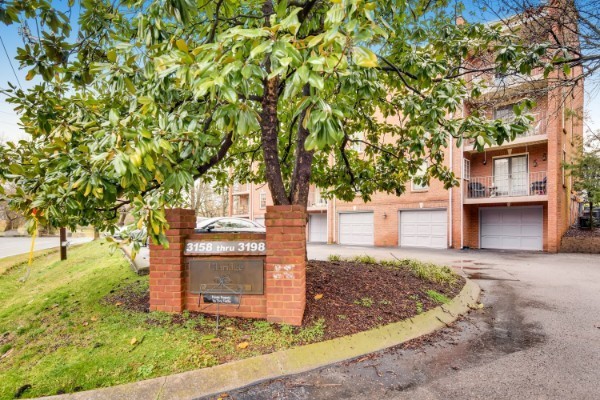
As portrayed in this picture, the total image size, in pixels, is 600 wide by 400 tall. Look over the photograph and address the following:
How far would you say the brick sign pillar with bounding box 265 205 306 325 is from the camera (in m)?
3.84

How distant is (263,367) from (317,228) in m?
20.3

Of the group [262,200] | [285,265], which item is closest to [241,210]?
[262,200]

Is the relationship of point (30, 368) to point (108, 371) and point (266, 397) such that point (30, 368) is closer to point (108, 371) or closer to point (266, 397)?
point (108, 371)

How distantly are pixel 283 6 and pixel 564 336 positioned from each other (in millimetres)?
4980

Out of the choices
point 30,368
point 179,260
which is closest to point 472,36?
point 179,260

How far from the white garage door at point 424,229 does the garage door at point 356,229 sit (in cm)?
200

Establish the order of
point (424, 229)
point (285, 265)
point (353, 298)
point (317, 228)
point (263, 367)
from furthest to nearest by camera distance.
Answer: point (317, 228) → point (424, 229) → point (353, 298) → point (285, 265) → point (263, 367)

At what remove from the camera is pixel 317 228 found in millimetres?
23312

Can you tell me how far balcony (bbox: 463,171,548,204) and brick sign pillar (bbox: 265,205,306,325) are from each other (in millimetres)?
14410

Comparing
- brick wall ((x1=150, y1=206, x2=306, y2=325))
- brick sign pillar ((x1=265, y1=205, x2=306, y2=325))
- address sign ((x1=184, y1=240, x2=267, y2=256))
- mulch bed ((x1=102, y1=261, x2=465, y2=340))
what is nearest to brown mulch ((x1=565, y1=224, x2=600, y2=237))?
mulch bed ((x1=102, y1=261, x2=465, y2=340))

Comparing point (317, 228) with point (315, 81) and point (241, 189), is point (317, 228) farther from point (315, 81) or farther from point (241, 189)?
point (315, 81)

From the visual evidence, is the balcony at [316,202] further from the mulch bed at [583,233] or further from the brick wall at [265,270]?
the brick wall at [265,270]

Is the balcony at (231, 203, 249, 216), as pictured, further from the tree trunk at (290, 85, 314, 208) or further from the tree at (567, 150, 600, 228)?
the tree trunk at (290, 85, 314, 208)

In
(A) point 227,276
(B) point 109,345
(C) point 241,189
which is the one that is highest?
(C) point 241,189
